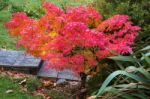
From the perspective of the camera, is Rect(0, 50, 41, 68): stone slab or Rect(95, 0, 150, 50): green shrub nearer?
Rect(95, 0, 150, 50): green shrub

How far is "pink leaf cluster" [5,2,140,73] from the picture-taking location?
5.37 metres

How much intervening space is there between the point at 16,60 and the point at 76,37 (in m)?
2.46

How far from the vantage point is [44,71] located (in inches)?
291

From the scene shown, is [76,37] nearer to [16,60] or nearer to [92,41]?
[92,41]

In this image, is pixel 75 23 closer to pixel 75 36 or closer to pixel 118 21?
pixel 75 36

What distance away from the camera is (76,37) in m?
5.36

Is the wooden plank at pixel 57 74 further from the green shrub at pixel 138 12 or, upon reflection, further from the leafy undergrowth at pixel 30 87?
the green shrub at pixel 138 12

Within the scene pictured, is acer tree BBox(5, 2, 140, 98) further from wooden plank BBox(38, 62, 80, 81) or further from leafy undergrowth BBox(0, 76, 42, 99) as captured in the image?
wooden plank BBox(38, 62, 80, 81)

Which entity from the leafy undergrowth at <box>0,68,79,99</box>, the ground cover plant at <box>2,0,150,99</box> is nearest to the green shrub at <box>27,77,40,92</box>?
the leafy undergrowth at <box>0,68,79,99</box>

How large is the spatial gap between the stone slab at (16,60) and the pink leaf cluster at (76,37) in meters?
1.35

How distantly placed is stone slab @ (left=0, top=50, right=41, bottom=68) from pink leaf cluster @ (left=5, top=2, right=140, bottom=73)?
135 cm

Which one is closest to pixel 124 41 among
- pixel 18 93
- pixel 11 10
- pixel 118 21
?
pixel 118 21

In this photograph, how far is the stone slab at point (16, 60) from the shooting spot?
7.33m

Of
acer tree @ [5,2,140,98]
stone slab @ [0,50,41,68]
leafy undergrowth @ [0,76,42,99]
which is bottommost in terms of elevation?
leafy undergrowth @ [0,76,42,99]
